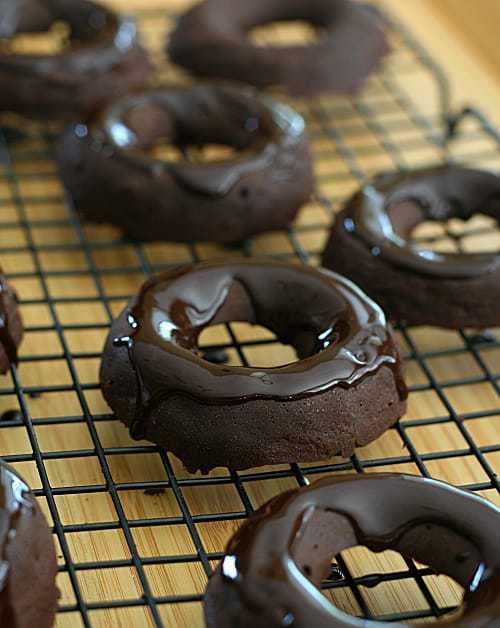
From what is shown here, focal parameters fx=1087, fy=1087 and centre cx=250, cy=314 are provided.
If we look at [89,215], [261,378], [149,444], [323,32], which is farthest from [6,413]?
[323,32]

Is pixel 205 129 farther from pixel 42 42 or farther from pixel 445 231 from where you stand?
pixel 42 42

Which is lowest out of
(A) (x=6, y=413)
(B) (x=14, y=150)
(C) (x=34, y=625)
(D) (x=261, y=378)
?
(B) (x=14, y=150)

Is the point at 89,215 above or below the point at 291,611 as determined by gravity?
below

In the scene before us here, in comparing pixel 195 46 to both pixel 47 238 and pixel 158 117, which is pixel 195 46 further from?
pixel 47 238

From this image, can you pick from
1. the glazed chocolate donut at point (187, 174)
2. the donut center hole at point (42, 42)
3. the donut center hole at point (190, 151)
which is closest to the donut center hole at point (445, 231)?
the glazed chocolate donut at point (187, 174)

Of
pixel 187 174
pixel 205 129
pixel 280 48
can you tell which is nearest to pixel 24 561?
pixel 187 174

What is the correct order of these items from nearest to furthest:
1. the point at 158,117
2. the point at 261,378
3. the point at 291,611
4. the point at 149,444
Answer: the point at 291,611 → the point at 261,378 → the point at 149,444 → the point at 158,117

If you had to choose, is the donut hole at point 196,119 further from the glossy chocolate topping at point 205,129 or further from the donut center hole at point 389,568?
the donut center hole at point 389,568
